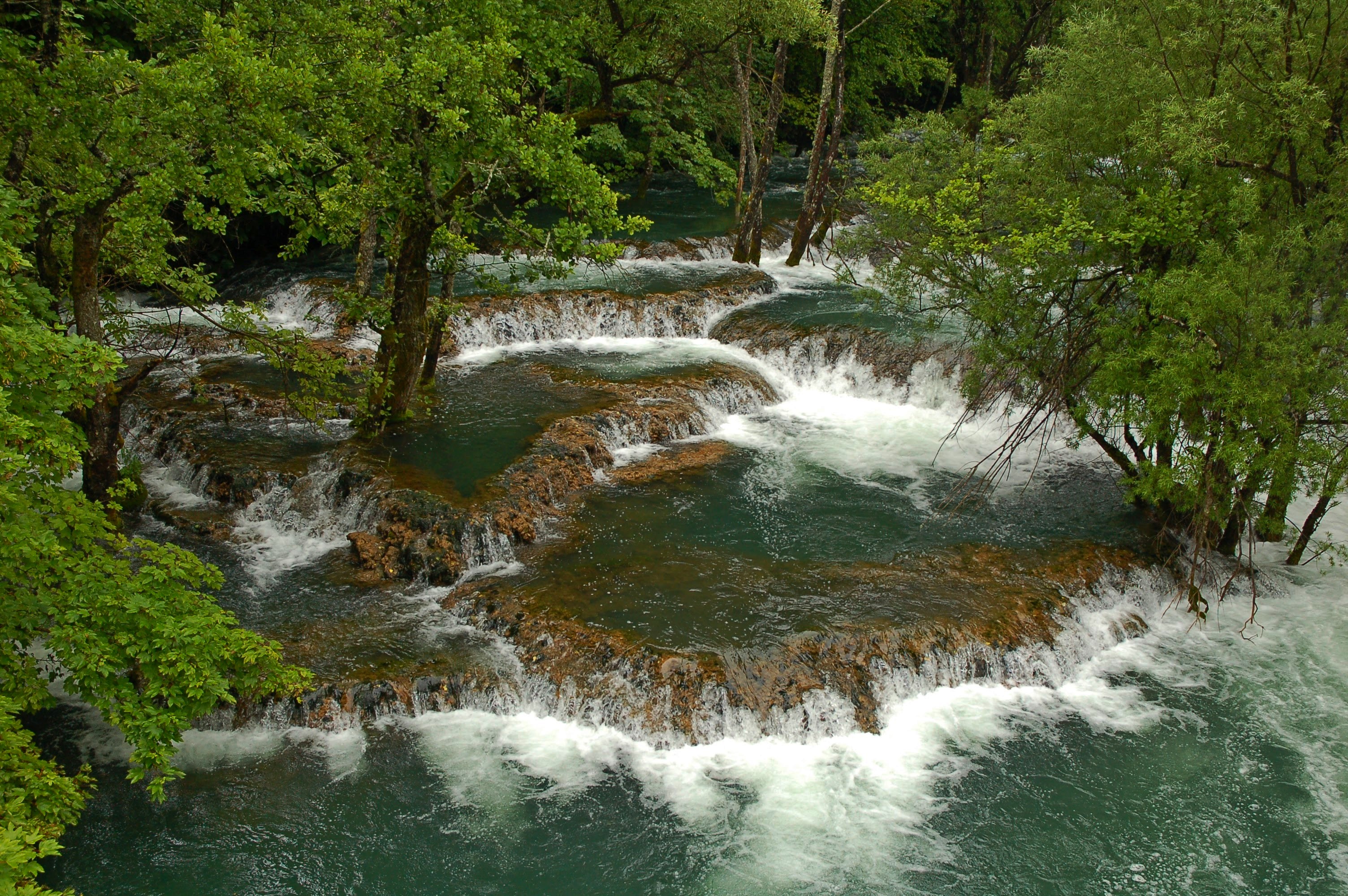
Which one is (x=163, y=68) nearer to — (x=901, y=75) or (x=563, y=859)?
(x=563, y=859)

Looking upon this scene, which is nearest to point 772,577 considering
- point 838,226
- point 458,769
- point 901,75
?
point 458,769

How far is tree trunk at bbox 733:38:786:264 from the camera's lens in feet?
69.5

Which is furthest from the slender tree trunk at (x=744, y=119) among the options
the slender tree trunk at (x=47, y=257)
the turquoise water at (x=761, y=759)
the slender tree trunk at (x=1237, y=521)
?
the slender tree trunk at (x=47, y=257)

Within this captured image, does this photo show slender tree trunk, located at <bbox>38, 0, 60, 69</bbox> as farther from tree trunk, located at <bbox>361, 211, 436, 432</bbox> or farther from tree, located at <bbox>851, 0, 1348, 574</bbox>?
tree, located at <bbox>851, 0, 1348, 574</bbox>

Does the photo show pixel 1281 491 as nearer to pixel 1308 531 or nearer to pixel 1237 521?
pixel 1237 521

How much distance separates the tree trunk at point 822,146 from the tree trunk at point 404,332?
11112 millimetres

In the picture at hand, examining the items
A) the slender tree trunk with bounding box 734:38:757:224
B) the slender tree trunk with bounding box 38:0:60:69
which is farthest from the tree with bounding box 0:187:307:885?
the slender tree trunk with bounding box 734:38:757:224

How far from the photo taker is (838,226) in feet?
88.6

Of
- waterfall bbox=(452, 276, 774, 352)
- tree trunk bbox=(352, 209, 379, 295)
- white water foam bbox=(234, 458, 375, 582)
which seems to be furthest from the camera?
waterfall bbox=(452, 276, 774, 352)

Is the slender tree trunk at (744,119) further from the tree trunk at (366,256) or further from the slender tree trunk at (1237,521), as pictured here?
the slender tree trunk at (1237,521)

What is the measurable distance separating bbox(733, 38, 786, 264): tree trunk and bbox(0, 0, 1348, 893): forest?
6455mm

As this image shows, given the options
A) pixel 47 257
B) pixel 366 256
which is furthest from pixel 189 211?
pixel 366 256

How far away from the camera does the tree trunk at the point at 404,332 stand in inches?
460

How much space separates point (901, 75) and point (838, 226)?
5.38 meters
